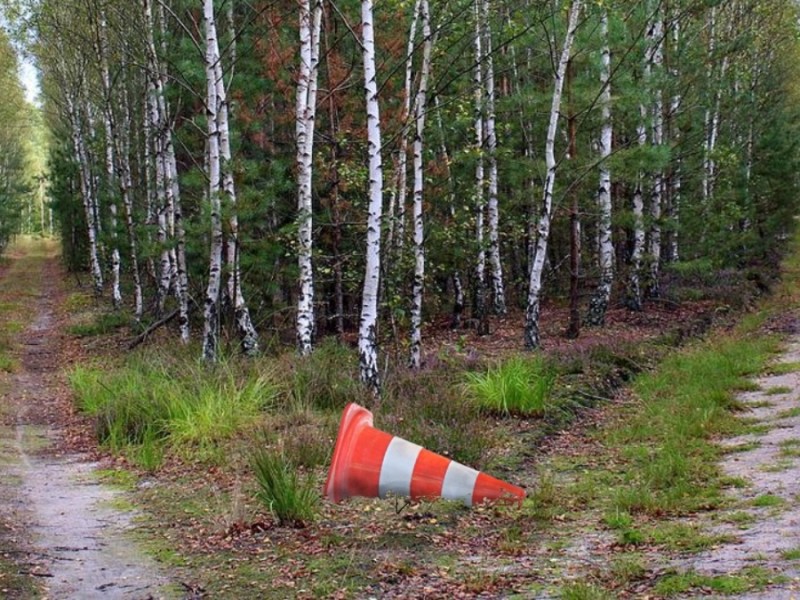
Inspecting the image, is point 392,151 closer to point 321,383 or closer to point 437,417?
point 321,383

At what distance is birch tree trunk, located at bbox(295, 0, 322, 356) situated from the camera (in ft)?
36.7

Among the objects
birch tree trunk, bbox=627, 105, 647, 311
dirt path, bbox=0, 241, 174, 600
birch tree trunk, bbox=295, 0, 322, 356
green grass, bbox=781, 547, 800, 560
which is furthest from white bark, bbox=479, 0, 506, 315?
green grass, bbox=781, 547, 800, 560

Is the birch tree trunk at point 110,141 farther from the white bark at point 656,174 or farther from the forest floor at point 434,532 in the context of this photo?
the white bark at point 656,174

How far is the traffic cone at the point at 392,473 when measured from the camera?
6.13 meters

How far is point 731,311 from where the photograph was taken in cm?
1877

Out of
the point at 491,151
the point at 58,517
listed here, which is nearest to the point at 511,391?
the point at 58,517

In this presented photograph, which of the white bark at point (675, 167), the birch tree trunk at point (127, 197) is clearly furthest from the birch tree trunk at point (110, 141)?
the white bark at point (675, 167)

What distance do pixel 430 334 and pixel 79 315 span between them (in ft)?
38.4

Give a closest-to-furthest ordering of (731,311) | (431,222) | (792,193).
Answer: (431,222) → (731,311) → (792,193)

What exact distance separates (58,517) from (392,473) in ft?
8.97

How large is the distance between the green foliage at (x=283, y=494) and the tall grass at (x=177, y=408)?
8.05ft

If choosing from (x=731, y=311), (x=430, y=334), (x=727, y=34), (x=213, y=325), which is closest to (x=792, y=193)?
(x=727, y=34)

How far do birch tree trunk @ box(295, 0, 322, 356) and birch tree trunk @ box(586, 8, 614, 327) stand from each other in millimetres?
4932

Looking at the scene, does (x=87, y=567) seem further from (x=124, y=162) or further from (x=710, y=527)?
(x=124, y=162)
